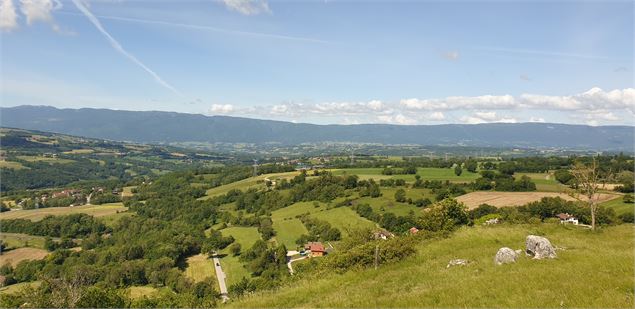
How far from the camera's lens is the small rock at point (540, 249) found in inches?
658

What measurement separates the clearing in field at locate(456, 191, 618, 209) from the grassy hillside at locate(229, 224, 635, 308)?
176 feet

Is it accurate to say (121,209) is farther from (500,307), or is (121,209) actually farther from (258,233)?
(500,307)

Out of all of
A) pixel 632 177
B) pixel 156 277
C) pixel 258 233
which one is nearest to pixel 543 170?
pixel 632 177

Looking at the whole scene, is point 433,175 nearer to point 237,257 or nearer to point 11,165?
point 237,257

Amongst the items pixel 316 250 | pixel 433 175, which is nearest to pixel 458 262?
pixel 316 250

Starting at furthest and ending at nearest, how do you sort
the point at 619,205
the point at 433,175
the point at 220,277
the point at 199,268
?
the point at 433,175 < the point at 199,268 < the point at 619,205 < the point at 220,277

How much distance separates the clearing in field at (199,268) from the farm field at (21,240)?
132 feet

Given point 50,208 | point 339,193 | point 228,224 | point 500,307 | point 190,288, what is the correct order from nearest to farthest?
point 500,307, point 190,288, point 228,224, point 339,193, point 50,208

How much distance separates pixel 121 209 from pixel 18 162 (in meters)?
118

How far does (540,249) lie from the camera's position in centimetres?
1688

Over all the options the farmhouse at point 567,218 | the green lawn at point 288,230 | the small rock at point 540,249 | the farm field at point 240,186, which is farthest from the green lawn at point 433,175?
the small rock at point 540,249

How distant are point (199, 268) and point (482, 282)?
208 feet

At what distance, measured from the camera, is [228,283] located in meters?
58.4

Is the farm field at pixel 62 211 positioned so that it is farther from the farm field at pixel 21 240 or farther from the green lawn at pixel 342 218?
the green lawn at pixel 342 218
